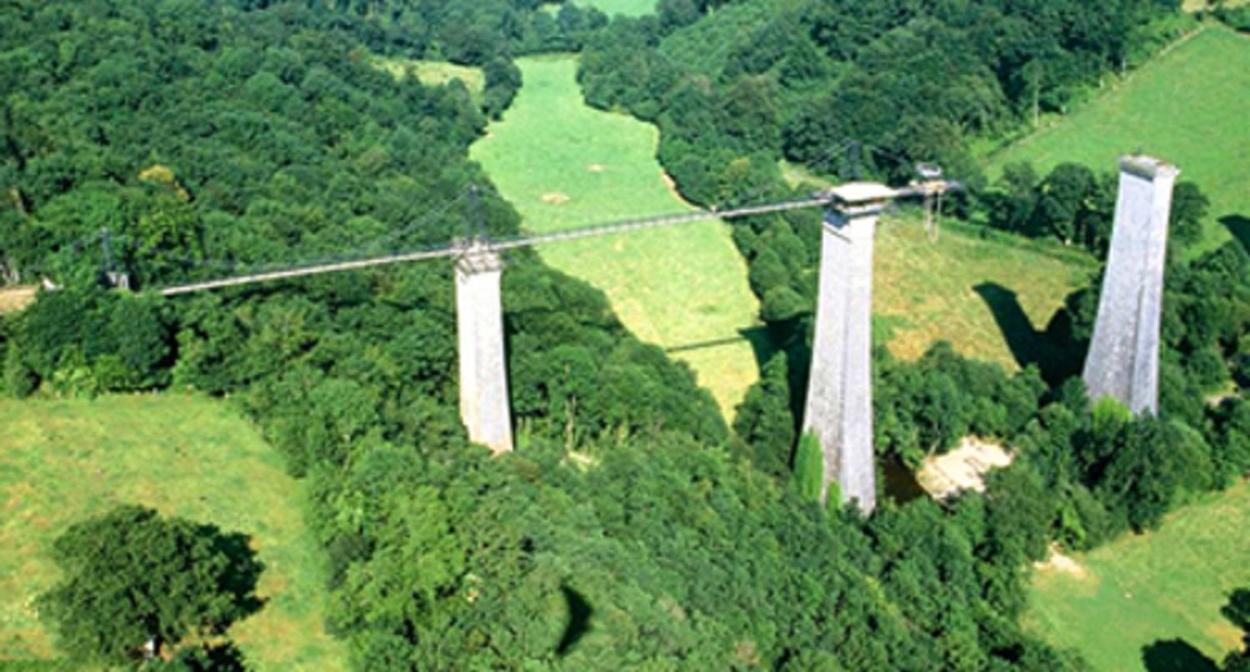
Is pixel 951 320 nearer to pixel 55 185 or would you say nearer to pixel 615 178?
pixel 615 178

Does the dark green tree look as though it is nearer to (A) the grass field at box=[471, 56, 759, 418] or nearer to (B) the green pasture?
(A) the grass field at box=[471, 56, 759, 418]

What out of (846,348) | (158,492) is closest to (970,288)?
(846,348)

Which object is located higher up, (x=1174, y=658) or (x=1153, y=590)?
(x=1153, y=590)

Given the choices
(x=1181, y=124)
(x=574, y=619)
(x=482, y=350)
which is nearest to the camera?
(x=574, y=619)

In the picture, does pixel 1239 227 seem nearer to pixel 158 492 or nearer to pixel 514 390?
pixel 514 390

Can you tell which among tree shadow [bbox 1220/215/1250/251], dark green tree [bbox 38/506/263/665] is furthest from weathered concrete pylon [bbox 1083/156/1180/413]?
dark green tree [bbox 38/506/263/665]
